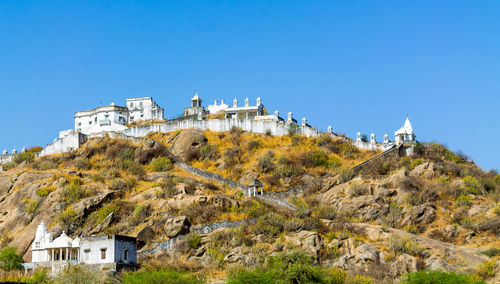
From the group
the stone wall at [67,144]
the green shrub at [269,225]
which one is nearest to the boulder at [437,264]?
the green shrub at [269,225]

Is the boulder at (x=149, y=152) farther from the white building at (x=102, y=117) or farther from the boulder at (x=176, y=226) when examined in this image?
the white building at (x=102, y=117)

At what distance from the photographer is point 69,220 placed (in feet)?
204

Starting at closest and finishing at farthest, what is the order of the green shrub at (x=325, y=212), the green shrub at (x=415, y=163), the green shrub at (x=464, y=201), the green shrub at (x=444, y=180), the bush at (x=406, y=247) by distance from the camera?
the bush at (x=406, y=247) < the green shrub at (x=325, y=212) < the green shrub at (x=464, y=201) < the green shrub at (x=444, y=180) < the green shrub at (x=415, y=163)

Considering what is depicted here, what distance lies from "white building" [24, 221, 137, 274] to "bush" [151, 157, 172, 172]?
20.4 meters

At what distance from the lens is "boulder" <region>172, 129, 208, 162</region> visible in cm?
8150

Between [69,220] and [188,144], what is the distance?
23063mm

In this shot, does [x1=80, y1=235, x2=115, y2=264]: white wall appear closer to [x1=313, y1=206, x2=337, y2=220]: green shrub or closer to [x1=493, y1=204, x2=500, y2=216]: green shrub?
[x1=313, y1=206, x2=337, y2=220]: green shrub

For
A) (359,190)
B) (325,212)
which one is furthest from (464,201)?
(325,212)

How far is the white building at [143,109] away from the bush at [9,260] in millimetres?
57914

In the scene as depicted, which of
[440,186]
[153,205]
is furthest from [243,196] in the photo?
[440,186]

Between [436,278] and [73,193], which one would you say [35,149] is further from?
[436,278]

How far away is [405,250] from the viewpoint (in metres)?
53.8

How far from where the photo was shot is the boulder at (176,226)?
57500mm

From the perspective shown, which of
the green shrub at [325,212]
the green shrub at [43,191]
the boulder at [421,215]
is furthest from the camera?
the green shrub at [43,191]
